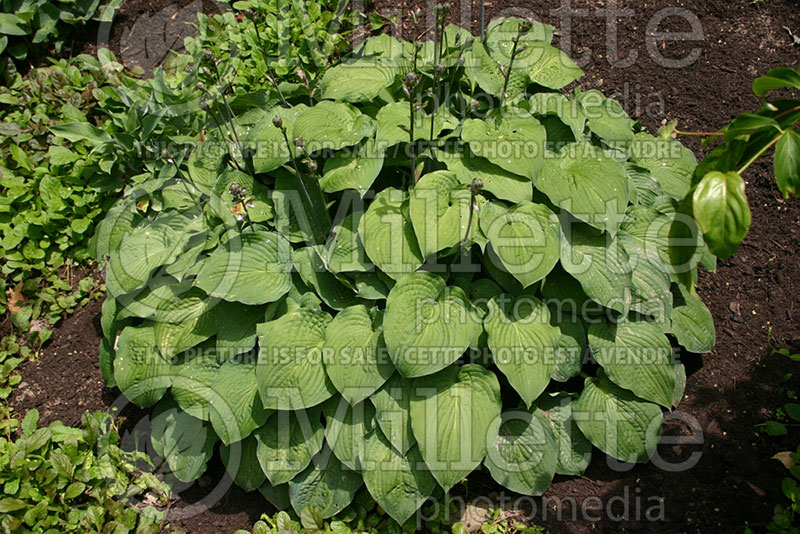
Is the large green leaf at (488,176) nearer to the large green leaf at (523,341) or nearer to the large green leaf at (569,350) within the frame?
the large green leaf at (523,341)

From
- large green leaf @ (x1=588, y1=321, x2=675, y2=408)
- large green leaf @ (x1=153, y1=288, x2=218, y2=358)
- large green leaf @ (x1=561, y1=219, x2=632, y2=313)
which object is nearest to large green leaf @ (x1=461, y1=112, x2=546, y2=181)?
large green leaf @ (x1=561, y1=219, x2=632, y2=313)

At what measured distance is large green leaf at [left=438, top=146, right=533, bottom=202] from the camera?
316 centimetres

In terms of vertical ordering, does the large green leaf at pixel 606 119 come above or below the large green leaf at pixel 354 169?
above

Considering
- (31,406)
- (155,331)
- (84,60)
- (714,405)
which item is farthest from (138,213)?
(714,405)

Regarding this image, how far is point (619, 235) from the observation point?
328 cm

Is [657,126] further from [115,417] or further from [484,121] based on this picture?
[115,417]

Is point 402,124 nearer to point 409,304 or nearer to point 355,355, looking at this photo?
point 409,304

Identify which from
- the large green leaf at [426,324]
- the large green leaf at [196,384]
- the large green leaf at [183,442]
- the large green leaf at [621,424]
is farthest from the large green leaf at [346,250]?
the large green leaf at [621,424]

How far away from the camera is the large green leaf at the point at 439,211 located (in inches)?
118

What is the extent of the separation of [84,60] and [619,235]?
167 inches

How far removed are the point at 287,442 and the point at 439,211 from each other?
1.39 metres

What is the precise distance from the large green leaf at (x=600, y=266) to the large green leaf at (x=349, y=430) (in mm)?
1218

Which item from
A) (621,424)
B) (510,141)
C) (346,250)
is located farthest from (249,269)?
(621,424)

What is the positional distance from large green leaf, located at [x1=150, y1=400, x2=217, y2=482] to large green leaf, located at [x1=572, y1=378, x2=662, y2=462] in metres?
1.95
